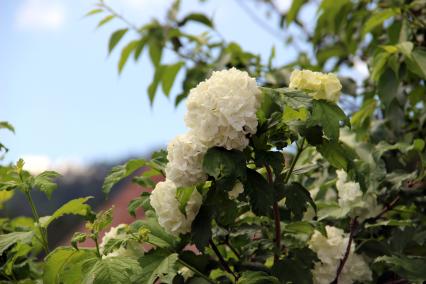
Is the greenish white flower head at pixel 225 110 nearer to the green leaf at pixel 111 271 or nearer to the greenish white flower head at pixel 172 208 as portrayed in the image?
the greenish white flower head at pixel 172 208

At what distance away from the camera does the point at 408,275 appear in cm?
119

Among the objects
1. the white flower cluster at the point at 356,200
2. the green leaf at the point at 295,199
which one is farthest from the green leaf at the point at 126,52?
the green leaf at the point at 295,199

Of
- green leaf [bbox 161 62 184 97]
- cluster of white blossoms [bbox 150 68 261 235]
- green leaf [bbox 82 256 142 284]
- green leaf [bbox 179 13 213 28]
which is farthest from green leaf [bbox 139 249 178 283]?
green leaf [bbox 179 13 213 28]

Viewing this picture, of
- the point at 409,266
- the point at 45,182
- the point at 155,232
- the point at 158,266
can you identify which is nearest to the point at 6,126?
the point at 45,182

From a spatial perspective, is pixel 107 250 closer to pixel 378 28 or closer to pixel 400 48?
pixel 400 48

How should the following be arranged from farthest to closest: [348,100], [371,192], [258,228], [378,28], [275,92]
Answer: [348,100], [378,28], [371,192], [258,228], [275,92]

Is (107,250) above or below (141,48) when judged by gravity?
below

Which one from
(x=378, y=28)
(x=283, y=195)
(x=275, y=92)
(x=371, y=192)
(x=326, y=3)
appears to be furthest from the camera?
(x=378, y=28)

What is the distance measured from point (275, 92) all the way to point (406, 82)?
3.52 ft

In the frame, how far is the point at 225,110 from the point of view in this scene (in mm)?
1018

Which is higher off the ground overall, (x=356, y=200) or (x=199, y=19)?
(x=199, y=19)

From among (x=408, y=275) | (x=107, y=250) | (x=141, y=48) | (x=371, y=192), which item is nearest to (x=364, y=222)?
(x=371, y=192)

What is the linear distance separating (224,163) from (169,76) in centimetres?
94

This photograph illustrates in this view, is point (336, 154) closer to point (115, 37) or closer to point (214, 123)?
point (214, 123)
